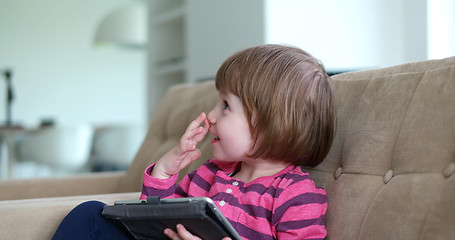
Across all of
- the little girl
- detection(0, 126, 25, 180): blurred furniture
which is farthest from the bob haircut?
detection(0, 126, 25, 180): blurred furniture

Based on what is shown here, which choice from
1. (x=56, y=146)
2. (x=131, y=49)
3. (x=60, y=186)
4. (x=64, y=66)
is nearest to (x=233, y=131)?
(x=60, y=186)

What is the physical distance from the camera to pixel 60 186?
202cm

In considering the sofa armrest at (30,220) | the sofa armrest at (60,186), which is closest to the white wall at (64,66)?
the sofa armrest at (60,186)

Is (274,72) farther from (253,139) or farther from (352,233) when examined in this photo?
(352,233)

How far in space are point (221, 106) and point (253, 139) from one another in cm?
11

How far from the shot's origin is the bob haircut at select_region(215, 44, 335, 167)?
3.63 ft

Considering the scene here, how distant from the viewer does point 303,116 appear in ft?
3.66

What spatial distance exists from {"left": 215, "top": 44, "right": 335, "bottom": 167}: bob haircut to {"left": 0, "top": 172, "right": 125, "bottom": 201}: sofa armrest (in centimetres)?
107

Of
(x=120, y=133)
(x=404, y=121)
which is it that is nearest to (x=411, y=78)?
(x=404, y=121)

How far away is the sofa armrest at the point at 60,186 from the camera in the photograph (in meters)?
1.93

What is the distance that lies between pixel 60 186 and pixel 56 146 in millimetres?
3283

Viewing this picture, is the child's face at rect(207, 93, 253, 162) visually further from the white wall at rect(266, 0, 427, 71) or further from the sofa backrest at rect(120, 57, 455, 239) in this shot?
the white wall at rect(266, 0, 427, 71)

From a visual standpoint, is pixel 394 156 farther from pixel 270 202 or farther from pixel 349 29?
pixel 349 29

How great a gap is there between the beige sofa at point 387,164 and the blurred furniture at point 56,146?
3.98m
